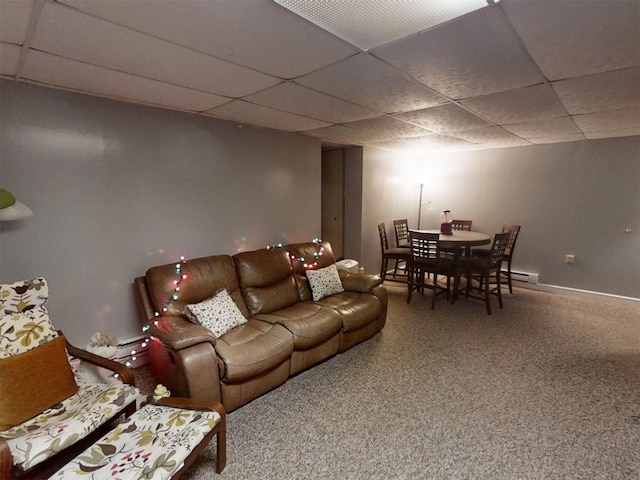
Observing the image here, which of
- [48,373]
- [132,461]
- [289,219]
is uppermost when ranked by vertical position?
[289,219]

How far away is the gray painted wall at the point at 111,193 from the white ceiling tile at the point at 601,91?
8.97 feet

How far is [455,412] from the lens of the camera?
7.18ft

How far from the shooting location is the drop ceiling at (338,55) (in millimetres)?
1300

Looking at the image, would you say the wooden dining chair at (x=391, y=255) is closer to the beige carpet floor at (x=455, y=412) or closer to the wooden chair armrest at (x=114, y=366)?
the beige carpet floor at (x=455, y=412)

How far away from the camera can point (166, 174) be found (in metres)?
2.85

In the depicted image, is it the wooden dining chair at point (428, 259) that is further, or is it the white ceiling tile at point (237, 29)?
the wooden dining chair at point (428, 259)

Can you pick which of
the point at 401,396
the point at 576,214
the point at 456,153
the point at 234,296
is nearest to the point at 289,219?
the point at 234,296

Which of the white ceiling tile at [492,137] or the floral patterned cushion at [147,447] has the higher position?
the white ceiling tile at [492,137]

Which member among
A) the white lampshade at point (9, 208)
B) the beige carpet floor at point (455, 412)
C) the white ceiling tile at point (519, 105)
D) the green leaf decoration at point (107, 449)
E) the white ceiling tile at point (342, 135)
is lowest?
the beige carpet floor at point (455, 412)

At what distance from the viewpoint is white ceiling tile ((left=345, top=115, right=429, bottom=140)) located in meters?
3.22

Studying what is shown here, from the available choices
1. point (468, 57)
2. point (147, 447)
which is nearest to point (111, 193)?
point (147, 447)

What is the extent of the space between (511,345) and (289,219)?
2738 millimetres

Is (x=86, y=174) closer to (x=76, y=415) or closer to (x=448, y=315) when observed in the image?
(x=76, y=415)

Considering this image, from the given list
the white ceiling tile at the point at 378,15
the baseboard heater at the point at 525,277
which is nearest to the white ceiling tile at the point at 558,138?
the baseboard heater at the point at 525,277
